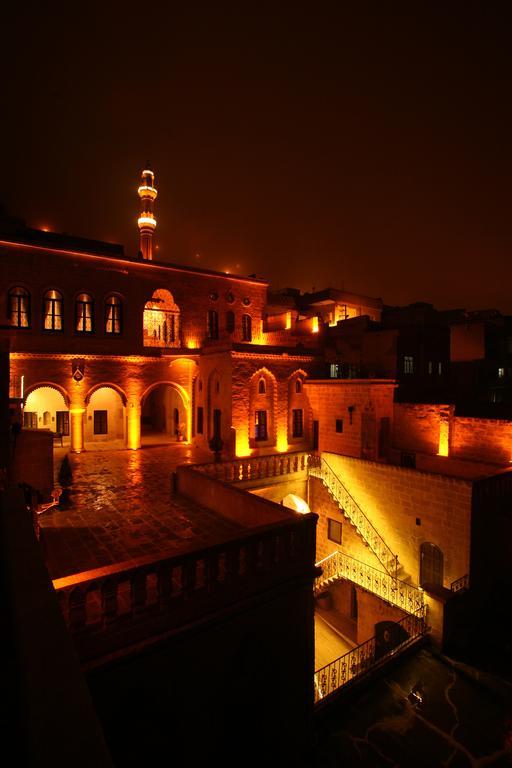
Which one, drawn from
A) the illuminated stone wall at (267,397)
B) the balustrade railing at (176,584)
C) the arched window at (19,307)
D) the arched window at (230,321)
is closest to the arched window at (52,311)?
the arched window at (19,307)

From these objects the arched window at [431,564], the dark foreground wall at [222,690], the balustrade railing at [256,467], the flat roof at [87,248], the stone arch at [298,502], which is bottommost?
the arched window at [431,564]

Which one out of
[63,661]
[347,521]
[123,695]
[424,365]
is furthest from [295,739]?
[424,365]

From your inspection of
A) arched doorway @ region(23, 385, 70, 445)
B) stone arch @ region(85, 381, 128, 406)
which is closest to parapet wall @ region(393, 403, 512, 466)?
stone arch @ region(85, 381, 128, 406)

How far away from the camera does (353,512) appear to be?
17.8 meters

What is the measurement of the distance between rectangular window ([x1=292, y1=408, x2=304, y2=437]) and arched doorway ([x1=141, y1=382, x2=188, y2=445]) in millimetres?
6809

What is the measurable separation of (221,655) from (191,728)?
95 cm

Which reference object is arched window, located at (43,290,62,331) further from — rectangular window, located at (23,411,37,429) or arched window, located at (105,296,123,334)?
rectangular window, located at (23,411,37,429)

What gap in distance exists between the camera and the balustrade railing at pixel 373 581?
14250 millimetres

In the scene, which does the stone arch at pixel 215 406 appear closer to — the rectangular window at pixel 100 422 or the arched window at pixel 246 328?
the arched window at pixel 246 328

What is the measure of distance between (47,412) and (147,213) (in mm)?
14992

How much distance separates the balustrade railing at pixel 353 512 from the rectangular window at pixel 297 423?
4190 millimetres

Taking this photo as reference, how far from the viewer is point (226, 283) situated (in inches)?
1061

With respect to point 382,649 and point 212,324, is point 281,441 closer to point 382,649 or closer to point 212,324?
point 212,324

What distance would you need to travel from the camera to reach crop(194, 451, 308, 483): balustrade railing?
15414 millimetres
